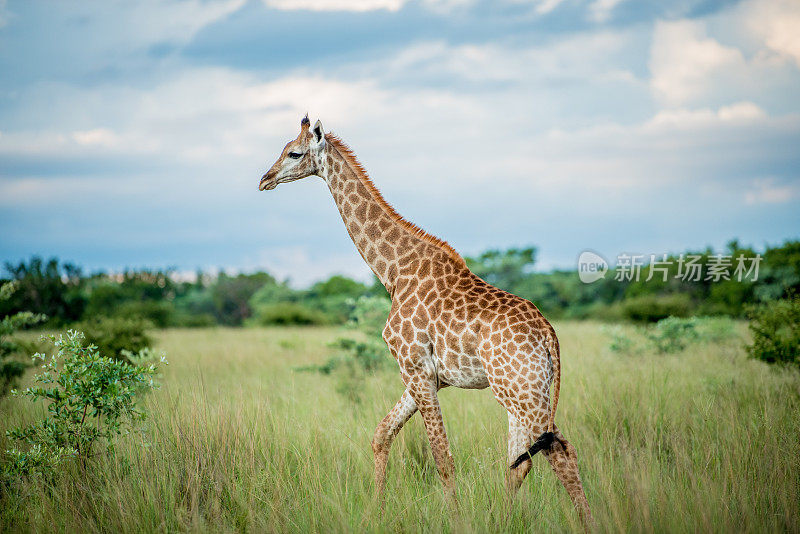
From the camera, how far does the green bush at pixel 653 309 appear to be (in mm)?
21547

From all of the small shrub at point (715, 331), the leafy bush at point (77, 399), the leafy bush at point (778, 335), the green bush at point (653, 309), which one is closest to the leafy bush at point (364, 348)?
the leafy bush at point (77, 399)

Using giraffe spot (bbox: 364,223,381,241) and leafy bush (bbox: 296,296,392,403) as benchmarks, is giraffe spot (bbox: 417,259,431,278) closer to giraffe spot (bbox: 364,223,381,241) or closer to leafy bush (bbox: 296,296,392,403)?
giraffe spot (bbox: 364,223,381,241)

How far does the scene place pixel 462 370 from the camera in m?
4.72

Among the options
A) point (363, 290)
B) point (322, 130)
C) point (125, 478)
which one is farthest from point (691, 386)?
point (363, 290)

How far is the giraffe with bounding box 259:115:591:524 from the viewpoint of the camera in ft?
14.1

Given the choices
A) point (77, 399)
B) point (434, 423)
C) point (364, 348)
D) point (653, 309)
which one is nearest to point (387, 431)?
point (434, 423)

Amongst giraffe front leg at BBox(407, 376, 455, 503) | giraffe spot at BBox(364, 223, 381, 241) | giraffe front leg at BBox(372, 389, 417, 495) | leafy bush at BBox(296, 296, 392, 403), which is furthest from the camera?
leafy bush at BBox(296, 296, 392, 403)

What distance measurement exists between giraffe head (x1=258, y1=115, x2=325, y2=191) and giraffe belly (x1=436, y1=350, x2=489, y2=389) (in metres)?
2.16

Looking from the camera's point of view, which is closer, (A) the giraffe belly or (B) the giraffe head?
(A) the giraffe belly

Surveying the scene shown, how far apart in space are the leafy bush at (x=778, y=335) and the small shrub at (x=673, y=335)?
2377 millimetres

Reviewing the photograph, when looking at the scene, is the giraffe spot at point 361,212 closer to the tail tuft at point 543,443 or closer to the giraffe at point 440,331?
the giraffe at point 440,331

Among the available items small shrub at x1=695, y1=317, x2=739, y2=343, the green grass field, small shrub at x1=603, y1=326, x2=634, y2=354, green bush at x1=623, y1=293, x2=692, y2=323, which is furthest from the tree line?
Answer: the green grass field

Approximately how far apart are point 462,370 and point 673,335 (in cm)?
1062

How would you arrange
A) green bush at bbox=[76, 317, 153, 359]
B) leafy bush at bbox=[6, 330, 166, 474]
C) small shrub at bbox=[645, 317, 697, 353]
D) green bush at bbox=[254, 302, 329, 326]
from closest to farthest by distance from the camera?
leafy bush at bbox=[6, 330, 166, 474]
green bush at bbox=[76, 317, 153, 359]
small shrub at bbox=[645, 317, 697, 353]
green bush at bbox=[254, 302, 329, 326]
